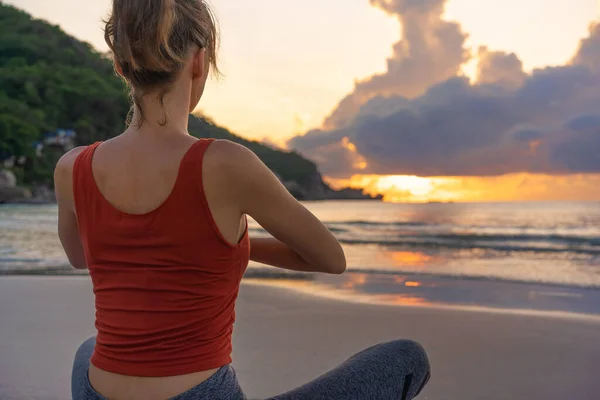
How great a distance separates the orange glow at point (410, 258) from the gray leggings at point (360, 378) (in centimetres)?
941

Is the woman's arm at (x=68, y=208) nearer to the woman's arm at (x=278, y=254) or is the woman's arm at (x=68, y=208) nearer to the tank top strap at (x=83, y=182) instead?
the tank top strap at (x=83, y=182)

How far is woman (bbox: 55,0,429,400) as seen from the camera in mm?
1193

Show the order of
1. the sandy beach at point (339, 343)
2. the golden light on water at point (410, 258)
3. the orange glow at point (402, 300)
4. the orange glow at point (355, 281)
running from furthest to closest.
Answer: the golden light on water at point (410, 258) < the orange glow at point (355, 281) < the orange glow at point (402, 300) < the sandy beach at point (339, 343)

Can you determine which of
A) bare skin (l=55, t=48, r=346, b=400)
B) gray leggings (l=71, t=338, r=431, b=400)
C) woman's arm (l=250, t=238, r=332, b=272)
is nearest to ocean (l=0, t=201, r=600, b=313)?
gray leggings (l=71, t=338, r=431, b=400)

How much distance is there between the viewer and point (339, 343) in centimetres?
440

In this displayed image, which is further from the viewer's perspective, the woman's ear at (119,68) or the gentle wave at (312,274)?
the gentle wave at (312,274)

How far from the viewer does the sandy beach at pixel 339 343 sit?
11.1ft

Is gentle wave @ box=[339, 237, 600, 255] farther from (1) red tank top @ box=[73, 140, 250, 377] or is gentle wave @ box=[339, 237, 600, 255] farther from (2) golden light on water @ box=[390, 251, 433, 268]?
(1) red tank top @ box=[73, 140, 250, 377]

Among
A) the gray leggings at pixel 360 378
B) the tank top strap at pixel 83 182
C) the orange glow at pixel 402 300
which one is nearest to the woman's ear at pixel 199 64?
the tank top strap at pixel 83 182

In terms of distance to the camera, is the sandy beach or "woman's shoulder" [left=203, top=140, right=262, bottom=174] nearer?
"woman's shoulder" [left=203, top=140, right=262, bottom=174]

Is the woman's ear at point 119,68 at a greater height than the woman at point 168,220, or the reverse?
the woman's ear at point 119,68

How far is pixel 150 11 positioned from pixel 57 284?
6395 millimetres

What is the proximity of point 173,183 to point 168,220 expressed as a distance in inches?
2.9

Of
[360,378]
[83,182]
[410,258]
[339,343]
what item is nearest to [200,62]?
[83,182]
